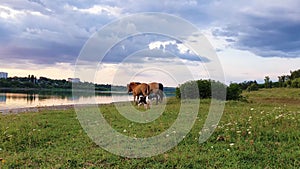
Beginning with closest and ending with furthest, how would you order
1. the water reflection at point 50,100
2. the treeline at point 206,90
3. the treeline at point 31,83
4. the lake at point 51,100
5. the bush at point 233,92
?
the treeline at point 206,90 < the bush at point 233,92 < the lake at point 51,100 < the water reflection at point 50,100 < the treeline at point 31,83

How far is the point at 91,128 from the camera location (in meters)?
10.5

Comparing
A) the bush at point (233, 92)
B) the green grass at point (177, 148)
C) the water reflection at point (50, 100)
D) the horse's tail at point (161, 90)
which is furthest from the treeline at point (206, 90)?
the green grass at point (177, 148)

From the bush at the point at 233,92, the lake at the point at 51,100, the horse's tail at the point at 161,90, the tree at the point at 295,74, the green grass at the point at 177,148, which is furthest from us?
the tree at the point at 295,74

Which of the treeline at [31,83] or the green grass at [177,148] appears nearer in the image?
the green grass at [177,148]

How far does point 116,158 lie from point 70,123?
5467 mm

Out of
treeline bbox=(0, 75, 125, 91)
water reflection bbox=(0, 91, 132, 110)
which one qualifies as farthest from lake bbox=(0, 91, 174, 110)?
treeline bbox=(0, 75, 125, 91)

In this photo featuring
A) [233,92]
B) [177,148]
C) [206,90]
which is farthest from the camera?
[233,92]

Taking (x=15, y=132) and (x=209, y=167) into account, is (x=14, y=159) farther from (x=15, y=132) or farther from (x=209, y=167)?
(x=209, y=167)

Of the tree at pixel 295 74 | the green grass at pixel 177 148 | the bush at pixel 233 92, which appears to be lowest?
the green grass at pixel 177 148

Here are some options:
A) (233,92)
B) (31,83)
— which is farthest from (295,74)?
(31,83)

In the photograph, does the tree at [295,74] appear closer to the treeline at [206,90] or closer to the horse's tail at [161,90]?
the treeline at [206,90]

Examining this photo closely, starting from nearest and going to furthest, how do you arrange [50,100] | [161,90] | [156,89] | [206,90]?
1. [156,89]
2. [161,90]
3. [206,90]
4. [50,100]

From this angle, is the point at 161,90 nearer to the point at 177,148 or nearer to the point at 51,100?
the point at 177,148

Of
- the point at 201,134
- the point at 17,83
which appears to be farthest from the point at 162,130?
the point at 17,83
